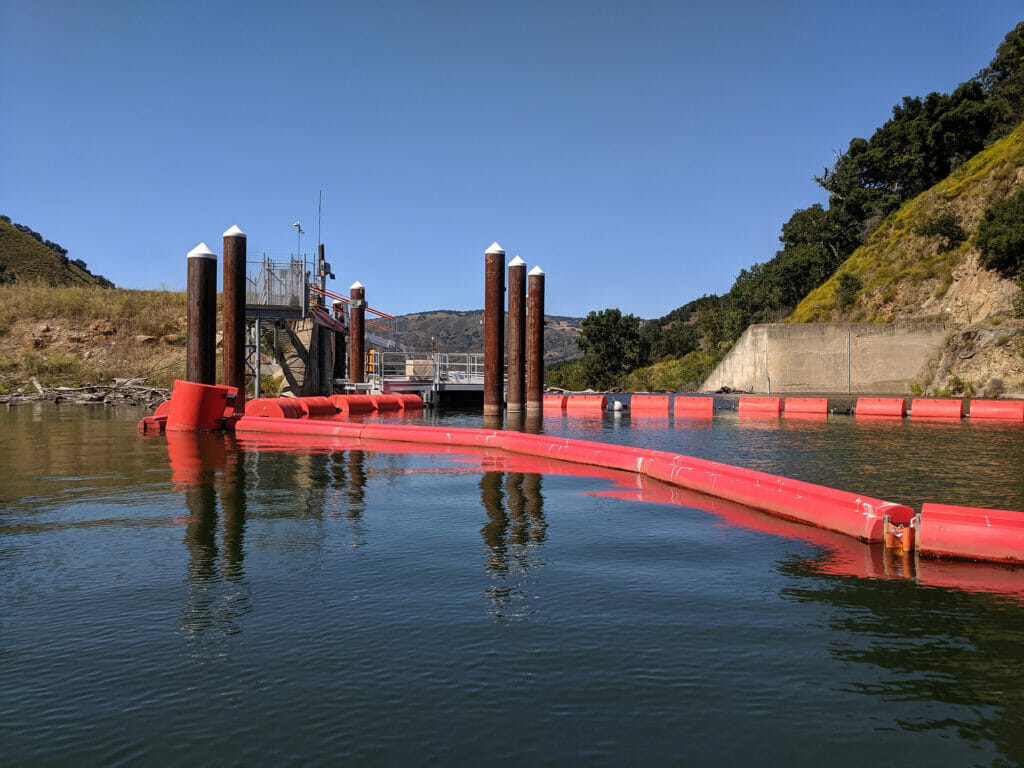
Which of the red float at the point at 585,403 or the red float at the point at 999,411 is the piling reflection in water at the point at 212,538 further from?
the red float at the point at 999,411

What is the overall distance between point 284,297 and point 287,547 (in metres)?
22.6

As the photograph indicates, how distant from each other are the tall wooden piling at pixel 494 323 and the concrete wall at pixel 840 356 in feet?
72.2

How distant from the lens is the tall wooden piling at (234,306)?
21062mm

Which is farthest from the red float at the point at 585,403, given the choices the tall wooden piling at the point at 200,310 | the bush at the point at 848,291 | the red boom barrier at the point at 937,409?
the bush at the point at 848,291

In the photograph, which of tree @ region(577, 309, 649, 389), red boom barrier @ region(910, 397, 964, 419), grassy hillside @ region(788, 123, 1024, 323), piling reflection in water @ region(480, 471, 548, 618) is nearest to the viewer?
piling reflection in water @ region(480, 471, 548, 618)

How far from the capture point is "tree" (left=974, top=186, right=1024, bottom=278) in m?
37.4

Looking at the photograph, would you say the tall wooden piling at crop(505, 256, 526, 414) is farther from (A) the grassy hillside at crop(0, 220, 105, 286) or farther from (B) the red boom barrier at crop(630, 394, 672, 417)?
(A) the grassy hillside at crop(0, 220, 105, 286)

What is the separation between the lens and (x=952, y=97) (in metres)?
56.1

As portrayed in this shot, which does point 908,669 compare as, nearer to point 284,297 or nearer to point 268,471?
point 268,471

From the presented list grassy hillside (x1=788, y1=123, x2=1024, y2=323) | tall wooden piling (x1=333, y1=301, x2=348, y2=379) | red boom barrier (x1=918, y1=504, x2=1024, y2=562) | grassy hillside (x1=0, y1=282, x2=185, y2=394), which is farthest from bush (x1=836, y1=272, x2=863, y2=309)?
red boom barrier (x1=918, y1=504, x2=1024, y2=562)

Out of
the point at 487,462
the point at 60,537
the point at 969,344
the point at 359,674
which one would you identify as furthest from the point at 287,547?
the point at 969,344

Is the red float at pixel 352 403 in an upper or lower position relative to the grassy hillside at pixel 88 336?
lower

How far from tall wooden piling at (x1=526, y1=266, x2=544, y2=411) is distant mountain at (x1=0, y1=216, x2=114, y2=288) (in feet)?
181

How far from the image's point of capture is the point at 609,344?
249ft
